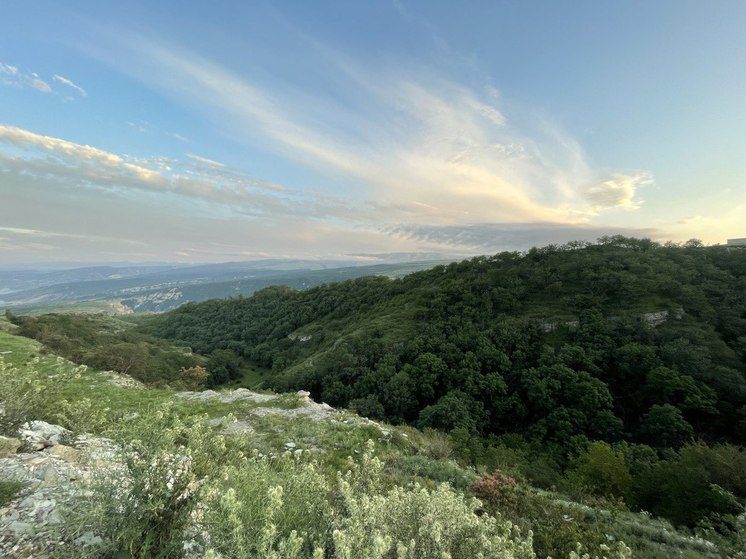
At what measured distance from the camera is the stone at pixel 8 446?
679cm

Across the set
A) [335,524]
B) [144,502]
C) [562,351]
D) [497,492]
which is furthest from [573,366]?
[144,502]

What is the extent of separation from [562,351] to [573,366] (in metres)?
3.18

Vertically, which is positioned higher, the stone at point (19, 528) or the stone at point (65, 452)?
the stone at point (19, 528)

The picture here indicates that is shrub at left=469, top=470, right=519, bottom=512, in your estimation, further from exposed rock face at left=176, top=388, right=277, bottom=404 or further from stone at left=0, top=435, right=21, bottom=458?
exposed rock face at left=176, top=388, right=277, bottom=404

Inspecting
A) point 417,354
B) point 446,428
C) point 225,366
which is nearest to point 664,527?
point 446,428

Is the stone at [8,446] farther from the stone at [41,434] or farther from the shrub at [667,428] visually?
the shrub at [667,428]

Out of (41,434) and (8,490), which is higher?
(8,490)

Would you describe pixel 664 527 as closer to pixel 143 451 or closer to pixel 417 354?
pixel 143 451

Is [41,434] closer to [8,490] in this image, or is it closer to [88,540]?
[8,490]

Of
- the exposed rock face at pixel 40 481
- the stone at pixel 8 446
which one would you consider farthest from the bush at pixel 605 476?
the stone at pixel 8 446

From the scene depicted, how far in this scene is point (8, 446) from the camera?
690 centimetres

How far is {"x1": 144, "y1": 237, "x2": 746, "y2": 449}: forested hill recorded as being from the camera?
156ft

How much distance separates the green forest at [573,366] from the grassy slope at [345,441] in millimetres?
4262

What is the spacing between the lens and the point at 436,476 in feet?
37.6
